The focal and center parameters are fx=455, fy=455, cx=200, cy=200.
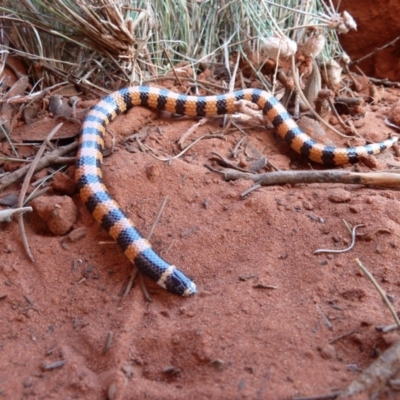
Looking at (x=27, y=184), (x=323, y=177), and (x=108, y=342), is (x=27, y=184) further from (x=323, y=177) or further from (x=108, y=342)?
(x=323, y=177)

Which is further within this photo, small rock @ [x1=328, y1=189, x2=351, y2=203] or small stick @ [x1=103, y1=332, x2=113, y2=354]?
small rock @ [x1=328, y1=189, x2=351, y2=203]

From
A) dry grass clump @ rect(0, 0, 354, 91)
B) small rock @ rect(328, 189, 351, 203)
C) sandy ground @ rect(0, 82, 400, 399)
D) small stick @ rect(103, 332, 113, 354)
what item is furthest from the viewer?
dry grass clump @ rect(0, 0, 354, 91)

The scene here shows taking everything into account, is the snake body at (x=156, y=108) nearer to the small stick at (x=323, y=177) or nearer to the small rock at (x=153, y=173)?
the small rock at (x=153, y=173)

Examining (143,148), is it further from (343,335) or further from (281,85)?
(343,335)

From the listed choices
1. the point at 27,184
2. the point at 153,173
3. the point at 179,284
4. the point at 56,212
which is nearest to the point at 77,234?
the point at 56,212

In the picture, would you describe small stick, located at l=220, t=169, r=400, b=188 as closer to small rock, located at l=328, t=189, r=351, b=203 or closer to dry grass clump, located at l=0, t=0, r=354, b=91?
small rock, located at l=328, t=189, r=351, b=203

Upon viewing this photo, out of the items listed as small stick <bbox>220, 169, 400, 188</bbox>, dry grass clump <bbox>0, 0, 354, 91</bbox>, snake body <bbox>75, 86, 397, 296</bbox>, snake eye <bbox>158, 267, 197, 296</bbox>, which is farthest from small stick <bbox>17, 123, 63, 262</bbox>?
small stick <bbox>220, 169, 400, 188</bbox>

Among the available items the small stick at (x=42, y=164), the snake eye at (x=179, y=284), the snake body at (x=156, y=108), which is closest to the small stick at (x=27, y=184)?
the small stick at (x=42, y=164)
